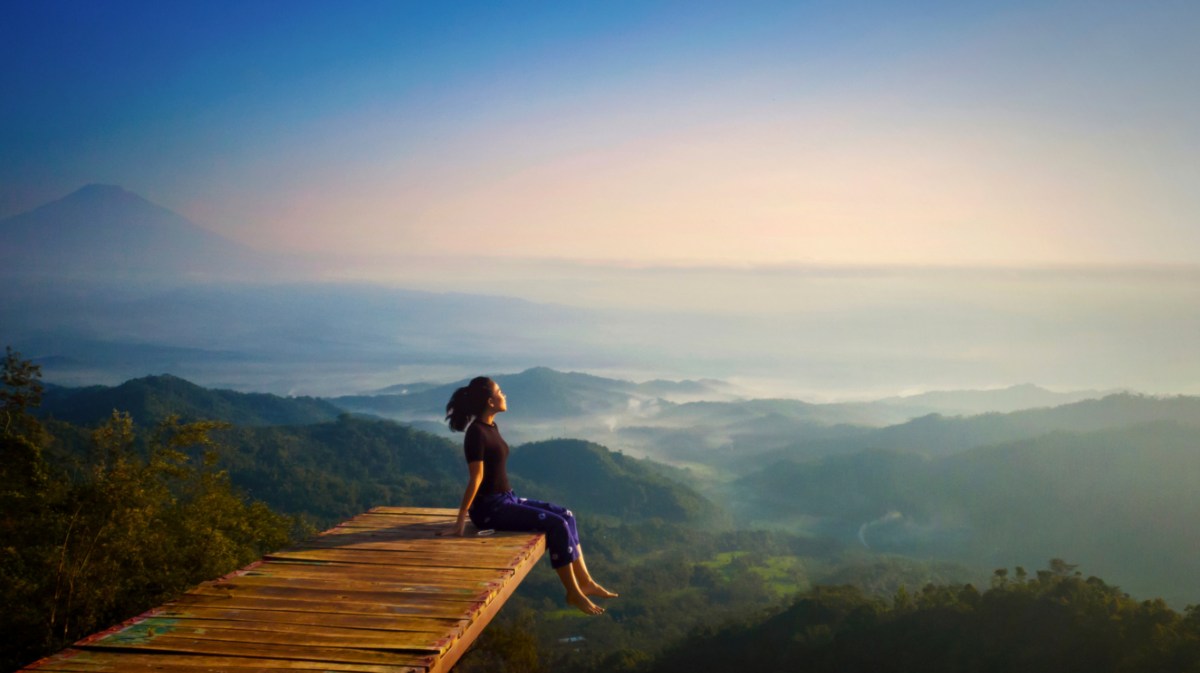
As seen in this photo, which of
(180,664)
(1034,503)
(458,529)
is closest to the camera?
(180,664)

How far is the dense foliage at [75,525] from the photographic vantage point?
1300 centimetres

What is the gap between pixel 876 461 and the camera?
157m

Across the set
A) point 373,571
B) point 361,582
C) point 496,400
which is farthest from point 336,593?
point 496,400

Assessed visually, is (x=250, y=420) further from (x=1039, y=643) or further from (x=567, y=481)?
(x=1039, y=643)

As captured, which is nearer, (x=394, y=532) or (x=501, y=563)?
(x=501, y=563)

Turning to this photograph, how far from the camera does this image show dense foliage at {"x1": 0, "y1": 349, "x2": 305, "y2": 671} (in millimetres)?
13000

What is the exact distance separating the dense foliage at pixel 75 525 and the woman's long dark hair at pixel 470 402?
24.7ft

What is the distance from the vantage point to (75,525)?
13.2 metres

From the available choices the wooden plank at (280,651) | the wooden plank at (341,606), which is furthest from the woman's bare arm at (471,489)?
Result: the wooden plank at (280,651)

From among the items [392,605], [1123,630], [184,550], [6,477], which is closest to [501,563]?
[392,605]

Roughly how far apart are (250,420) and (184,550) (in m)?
134

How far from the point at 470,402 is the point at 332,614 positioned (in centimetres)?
282

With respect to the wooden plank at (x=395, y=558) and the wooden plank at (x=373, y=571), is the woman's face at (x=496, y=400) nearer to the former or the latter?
the wooden plank at (x=395, y=558)

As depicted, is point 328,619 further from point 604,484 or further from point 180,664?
point 604,484
